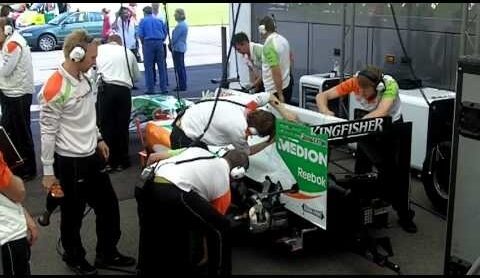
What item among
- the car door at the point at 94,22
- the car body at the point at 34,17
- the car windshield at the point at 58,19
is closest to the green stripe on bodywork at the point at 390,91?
the car door at the point at 94,22

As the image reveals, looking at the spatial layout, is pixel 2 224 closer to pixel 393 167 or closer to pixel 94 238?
pixel 94 238

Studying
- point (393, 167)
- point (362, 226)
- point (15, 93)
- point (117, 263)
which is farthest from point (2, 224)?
point (15, 93)

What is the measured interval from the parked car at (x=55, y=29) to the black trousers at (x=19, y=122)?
42.5ft

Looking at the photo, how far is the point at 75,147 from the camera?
4203 mm

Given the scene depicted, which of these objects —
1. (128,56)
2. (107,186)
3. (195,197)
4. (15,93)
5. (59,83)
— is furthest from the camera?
(128,56)

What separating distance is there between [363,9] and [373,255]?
17.1 ft

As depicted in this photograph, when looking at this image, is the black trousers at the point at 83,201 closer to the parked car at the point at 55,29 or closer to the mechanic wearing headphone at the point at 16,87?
the mechanic wearing headphone at the point at 16,87

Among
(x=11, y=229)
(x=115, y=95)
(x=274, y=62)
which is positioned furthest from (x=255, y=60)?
(x=11, y=229)

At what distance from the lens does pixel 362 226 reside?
4711 millimetres

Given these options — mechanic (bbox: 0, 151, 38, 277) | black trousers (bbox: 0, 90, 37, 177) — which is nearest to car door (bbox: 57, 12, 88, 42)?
black trousers (bbox: 0, 90, 37, 177)

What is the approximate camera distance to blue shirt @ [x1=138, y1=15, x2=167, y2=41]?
12008mm

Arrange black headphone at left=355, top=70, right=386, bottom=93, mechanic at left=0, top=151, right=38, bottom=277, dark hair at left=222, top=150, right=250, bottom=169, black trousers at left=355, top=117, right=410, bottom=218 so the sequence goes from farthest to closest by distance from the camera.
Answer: black headphone at left=355, top=70, right=386, bottom=93 → black trousers at left=355, top=117, right=410, bottom=218 → dark hair at left=222, top=150, right=250, bottom=169 → mechanic at left=0, top=151, right=38, bottom=277

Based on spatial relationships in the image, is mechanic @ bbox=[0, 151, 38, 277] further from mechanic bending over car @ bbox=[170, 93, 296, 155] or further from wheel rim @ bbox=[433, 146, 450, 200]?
wheel rim @ bbox=[433, 146, 450, 200]

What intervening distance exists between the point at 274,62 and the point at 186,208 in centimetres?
405
